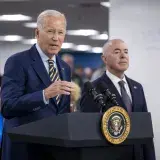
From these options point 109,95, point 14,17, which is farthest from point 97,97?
point 14,17

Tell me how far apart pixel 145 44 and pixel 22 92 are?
137 inches

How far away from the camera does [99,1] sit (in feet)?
18.8

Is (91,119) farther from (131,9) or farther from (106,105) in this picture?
(131,9)

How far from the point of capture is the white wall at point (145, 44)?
16.6ft

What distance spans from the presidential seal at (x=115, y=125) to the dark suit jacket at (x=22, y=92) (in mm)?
311

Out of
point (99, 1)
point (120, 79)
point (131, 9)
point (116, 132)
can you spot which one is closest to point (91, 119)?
point (116, 132)

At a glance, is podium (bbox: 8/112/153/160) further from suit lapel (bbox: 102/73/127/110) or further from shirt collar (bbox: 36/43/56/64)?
suit lapel (bbox: 102/73/127/110)

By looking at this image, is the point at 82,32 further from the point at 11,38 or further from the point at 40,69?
the point at 40,69

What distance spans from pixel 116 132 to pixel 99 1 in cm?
443

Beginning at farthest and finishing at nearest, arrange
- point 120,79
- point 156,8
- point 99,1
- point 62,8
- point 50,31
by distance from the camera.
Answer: point 62,8 → point 99,1 → point 156,8 → point 120,79 → point 50,31

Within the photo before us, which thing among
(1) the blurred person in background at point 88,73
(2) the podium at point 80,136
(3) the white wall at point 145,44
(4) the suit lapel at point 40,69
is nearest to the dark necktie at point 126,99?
(4) the suit lapel at point 40,69

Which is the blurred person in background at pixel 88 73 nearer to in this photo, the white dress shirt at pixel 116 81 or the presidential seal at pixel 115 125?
the white dress shirt at pixel 116 81

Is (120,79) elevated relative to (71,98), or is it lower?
elevated

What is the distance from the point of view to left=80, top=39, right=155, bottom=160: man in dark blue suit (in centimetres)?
264
